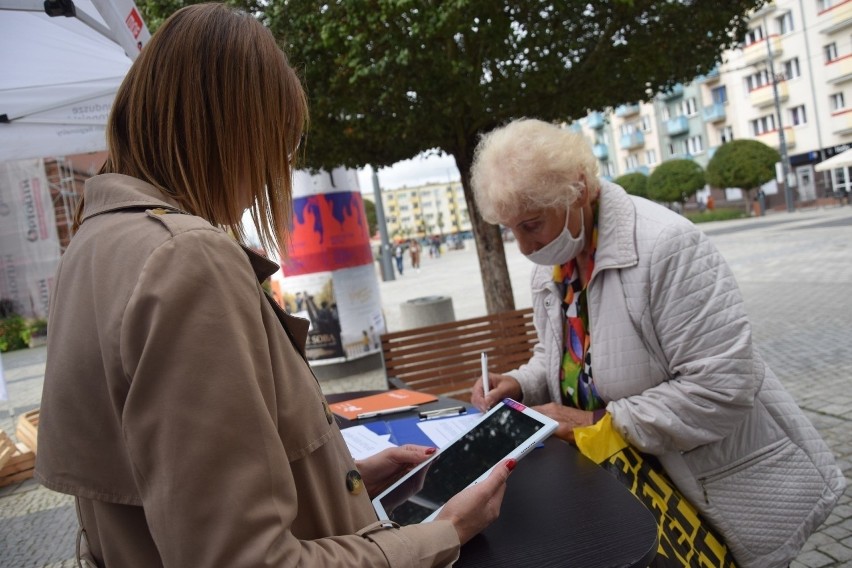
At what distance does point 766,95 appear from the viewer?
43.2 m

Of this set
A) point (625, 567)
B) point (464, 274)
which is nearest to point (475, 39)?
point (625, 567)

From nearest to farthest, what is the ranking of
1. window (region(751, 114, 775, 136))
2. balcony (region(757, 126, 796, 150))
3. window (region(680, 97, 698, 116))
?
balcony (region(757, 126, 796, 150)) → window (region(751, 114, 775, 136)) → window (region(680, 97, 698, 116))

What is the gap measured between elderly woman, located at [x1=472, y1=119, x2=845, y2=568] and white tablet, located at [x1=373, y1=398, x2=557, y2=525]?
46 centimetres

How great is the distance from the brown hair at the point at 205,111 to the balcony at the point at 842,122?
148 feet

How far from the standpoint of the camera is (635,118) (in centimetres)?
5878

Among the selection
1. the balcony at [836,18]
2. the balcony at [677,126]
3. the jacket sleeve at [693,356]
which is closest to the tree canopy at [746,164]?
the balcony at [836,18]

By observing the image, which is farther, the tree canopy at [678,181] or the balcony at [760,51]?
the balcony at [760,51]

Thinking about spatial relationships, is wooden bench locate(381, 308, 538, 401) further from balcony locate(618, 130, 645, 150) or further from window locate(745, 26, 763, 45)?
balcony locate(618, 130, 645, 150)

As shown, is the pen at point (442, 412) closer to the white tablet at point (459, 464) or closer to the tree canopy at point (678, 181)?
the white tablet at point (459, 464)

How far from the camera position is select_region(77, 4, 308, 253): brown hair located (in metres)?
1.03

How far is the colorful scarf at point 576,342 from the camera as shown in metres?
2.32

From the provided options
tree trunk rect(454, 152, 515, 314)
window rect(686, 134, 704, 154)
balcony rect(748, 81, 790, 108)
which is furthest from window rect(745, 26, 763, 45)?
tree trunk rect(454, 152, 515, 314)

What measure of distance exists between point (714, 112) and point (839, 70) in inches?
412

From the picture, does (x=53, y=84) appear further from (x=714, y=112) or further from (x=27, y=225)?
(x=714, y=112)
